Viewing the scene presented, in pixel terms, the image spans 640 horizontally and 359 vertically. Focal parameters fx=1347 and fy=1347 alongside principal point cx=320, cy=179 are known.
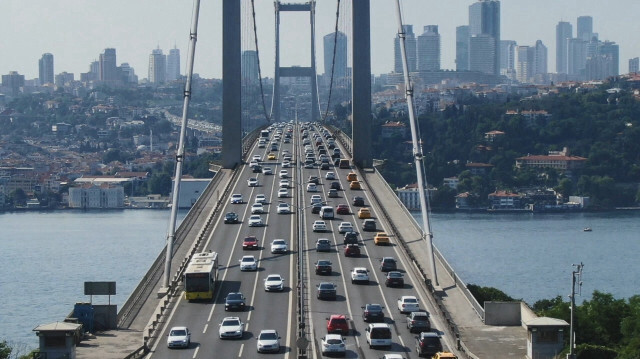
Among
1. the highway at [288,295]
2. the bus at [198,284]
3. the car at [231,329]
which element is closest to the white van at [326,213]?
the highway at [288,295]

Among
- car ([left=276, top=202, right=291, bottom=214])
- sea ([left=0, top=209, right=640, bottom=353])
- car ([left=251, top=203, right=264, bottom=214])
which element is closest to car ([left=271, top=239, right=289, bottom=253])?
car ([left=251, top=203, right=264, bottom=214])

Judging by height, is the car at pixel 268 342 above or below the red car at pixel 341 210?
below

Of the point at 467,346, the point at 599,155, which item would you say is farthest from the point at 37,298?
the point at 599,155

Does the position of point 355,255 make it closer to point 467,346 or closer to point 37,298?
point 467,346

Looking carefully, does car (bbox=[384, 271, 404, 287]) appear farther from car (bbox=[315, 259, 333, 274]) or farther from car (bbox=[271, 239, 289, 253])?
car (bbox=[271, 239, 289, 253])

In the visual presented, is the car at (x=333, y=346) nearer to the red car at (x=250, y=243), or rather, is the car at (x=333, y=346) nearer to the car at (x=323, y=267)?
the car at (x=323, y=267)
